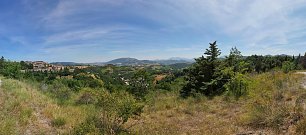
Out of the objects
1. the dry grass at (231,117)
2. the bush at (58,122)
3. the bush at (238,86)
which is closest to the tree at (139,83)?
the dry grass at (231,117)

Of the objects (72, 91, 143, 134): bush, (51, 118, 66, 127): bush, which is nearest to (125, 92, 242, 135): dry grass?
(72, 91, 143, 134): bush

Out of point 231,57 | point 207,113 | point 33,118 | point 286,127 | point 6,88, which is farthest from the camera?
point 231,57

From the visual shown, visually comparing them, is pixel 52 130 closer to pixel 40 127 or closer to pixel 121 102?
pixel 40 127

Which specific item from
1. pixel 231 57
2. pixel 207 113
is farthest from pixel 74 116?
pixel 231 57

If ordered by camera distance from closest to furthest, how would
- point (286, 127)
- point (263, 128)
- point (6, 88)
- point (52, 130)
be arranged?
point (286, 127)
point (263, 128)
point (52, 130)
point (6, 88)

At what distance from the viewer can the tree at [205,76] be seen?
15.0m

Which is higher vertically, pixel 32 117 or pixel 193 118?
pixel 32 117

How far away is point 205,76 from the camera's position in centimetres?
1580

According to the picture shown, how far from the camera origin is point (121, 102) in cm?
695

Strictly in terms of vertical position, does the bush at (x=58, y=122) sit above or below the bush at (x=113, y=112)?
below

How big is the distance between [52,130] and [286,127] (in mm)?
5778

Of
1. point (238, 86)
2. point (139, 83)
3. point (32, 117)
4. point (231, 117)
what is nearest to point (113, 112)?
point (32, 117)

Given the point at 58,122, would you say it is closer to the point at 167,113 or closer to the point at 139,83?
the point at 167,113

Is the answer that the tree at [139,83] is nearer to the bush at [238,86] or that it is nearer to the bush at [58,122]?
the bush at [238,86]
